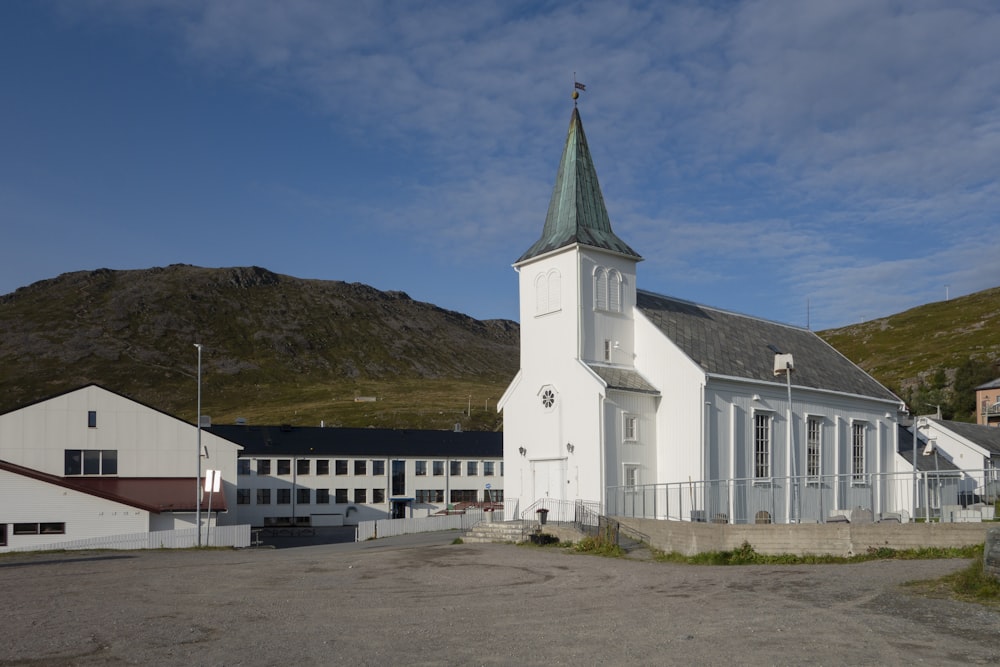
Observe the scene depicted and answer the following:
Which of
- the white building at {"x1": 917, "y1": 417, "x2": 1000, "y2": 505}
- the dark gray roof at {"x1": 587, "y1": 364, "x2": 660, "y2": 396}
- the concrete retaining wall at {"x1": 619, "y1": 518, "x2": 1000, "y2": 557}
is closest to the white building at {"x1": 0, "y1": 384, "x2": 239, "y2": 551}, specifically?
the dark gray roof at {"x1": 587, "y1": 364, "x2": 660, "y2": 396}

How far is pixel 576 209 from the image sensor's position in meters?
40.6

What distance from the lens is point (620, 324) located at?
40.2 metres

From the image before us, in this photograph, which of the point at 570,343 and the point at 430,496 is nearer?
the point at 570,343

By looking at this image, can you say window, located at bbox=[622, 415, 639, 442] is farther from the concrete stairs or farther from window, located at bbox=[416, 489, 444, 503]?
window, located at bbox=[416, 489, 444, 503]

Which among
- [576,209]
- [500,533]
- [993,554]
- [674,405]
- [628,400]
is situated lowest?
[500,533]

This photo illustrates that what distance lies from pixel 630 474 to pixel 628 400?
10.1 feet

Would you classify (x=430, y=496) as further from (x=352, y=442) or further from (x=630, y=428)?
(x=630, y=428)

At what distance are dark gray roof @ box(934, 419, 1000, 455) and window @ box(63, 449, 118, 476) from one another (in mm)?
51362

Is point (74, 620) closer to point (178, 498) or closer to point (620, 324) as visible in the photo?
point (620, 324)

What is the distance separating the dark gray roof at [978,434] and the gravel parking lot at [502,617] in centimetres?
4224

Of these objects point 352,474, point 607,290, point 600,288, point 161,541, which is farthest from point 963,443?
point 161,541

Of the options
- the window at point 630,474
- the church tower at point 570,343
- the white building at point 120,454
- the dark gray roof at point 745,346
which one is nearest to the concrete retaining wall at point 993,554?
the church tower at point 570,343

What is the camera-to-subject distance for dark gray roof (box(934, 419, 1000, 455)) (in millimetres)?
58094

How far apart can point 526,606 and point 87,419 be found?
42.5m
